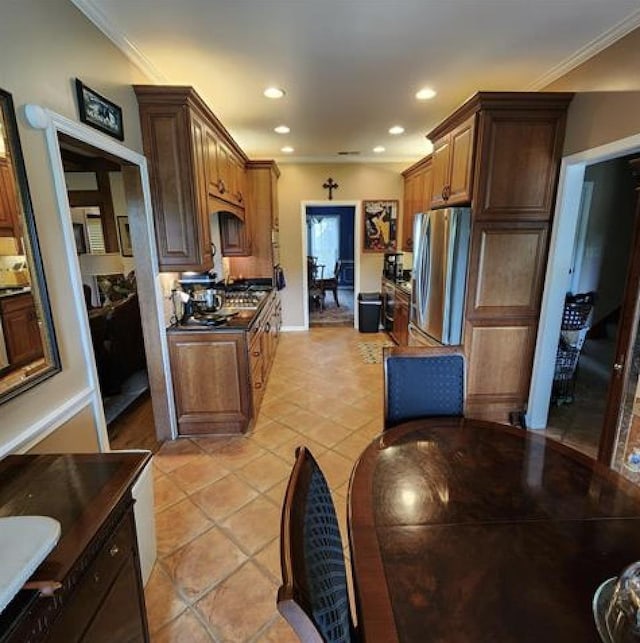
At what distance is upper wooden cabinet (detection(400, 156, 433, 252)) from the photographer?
4.46 meters

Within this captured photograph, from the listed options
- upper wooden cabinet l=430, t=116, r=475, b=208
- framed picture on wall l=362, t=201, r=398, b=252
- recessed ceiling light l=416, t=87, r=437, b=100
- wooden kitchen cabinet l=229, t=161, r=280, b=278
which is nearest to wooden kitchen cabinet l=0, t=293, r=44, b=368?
upper wooden cabinet l=430, t=116, r=475, b=208

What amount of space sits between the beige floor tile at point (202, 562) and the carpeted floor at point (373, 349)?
294cm

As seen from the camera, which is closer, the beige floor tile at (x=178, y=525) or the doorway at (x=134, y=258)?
the doorway at (x=134, y=258)

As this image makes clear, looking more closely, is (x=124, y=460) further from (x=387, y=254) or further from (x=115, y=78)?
(x=387, y=254)

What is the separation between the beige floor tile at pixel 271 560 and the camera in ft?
5.69

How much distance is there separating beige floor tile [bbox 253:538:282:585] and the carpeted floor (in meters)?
2.87

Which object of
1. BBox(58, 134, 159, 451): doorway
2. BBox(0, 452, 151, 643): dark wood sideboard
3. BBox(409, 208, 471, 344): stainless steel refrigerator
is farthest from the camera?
BBox(58, 134, 159, 451): doorway

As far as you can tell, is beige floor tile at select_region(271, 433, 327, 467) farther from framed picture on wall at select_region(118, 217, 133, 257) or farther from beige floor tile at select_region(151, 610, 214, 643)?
framed picture on wall at select_region(118, 217, 133, 257)

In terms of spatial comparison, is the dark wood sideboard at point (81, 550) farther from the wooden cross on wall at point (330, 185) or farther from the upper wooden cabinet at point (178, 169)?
the wooden cross on wall at point (330, 185)

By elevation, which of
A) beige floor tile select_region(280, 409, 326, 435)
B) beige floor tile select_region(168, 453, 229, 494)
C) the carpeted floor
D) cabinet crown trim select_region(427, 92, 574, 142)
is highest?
cabinet crown trim select_region(427, 92, 574, 142)

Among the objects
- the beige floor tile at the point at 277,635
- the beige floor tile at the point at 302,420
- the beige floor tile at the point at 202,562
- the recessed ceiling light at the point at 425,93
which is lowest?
the beige floor tile at the point at 277,635

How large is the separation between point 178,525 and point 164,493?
327 mm

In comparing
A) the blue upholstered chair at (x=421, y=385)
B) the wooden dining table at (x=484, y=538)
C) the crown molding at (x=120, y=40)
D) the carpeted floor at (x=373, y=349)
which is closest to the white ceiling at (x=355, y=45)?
the crown molding at (x=120, y=40)

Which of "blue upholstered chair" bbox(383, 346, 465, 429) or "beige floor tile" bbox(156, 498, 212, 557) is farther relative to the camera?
"beige floor tile" bbox(156, 498, 212, 557)
